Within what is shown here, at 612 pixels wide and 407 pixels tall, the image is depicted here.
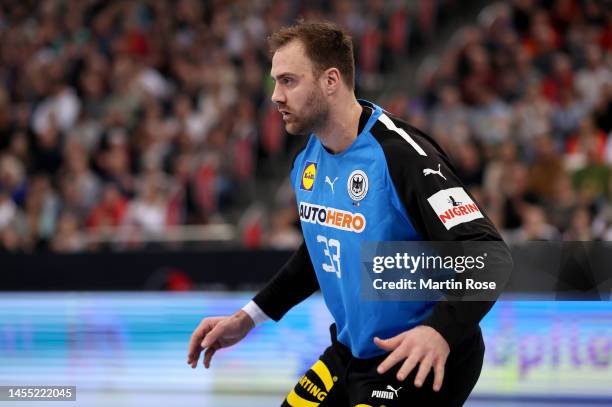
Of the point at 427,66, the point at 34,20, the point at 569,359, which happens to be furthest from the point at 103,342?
the point at 34,20

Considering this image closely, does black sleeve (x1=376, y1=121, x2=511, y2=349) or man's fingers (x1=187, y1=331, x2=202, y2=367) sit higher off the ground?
black sleeve (x1=376, y1=121, x2=511, y2=349)

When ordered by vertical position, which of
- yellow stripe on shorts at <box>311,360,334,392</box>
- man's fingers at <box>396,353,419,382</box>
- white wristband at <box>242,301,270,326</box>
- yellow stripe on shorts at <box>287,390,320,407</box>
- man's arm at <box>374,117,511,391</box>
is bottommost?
yellow stripe on shorts at <box>287,390,320,407</box>

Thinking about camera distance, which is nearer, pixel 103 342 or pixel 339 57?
pixel 339 57

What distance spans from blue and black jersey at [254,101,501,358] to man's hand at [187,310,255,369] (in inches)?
15.1

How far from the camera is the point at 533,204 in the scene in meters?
9.59

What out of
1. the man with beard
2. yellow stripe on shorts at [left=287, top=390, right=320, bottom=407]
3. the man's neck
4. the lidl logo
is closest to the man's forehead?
the man with beard

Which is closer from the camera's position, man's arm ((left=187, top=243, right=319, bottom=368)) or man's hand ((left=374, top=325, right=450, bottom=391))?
man's hand ((left=374, top=325, right=450, bottom=391))

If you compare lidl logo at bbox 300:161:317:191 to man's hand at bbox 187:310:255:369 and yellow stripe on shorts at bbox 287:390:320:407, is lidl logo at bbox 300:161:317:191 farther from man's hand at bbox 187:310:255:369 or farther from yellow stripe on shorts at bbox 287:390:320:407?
yellow stripe on shorts at bbox 287:390:320:407

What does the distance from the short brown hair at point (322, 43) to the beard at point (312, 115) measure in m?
0.10

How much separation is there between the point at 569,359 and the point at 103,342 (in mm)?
3474

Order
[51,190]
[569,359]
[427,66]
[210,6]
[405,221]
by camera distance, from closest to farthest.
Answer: [405,221]
[569,359]
[51,190]
[427,66]
[210,6]

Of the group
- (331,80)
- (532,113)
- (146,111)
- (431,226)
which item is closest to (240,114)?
(146,111)

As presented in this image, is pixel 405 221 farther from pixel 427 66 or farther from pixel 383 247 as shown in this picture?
pixel 427 66

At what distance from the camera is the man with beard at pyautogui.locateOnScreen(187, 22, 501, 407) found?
11.1ft
